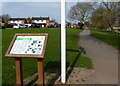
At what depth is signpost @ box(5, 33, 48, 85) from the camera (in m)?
3.50

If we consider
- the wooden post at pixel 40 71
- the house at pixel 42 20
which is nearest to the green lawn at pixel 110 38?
the wooden post at pixel 40 71

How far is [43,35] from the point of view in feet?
12.3

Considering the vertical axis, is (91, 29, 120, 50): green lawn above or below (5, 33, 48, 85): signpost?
below

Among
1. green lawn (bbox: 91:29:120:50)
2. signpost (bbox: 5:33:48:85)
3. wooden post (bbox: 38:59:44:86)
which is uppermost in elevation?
signpost (bbox: 5:33:48:85)

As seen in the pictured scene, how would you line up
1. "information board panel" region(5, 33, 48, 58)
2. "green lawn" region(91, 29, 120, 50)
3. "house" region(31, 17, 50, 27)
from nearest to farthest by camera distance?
"information board panel" region(5, 33, 48, 58)
"green lawn" region(91, 29, 120, 50)
"house" region(31, 17, 50, 27)

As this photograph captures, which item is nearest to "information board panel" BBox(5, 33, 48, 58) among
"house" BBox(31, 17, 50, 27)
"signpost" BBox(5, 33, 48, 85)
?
"signpost" BBox(5, 33, 48, 85)

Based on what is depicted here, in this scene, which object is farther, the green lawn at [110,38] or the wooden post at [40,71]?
the green lawn at [110,38]

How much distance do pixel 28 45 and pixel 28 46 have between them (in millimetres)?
28

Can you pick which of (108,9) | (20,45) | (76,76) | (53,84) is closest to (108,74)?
(76,76)

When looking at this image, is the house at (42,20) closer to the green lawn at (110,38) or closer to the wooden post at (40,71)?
the green lawn at (110,38)

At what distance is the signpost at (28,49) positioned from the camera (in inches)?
138

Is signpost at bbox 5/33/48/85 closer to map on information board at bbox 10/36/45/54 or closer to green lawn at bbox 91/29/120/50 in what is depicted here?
map on information board at bbox 10/36/45/54

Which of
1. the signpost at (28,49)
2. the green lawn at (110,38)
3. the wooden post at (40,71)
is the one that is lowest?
the green lawn at (110,38)

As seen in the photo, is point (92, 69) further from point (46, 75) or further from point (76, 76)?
point (46, 75)
